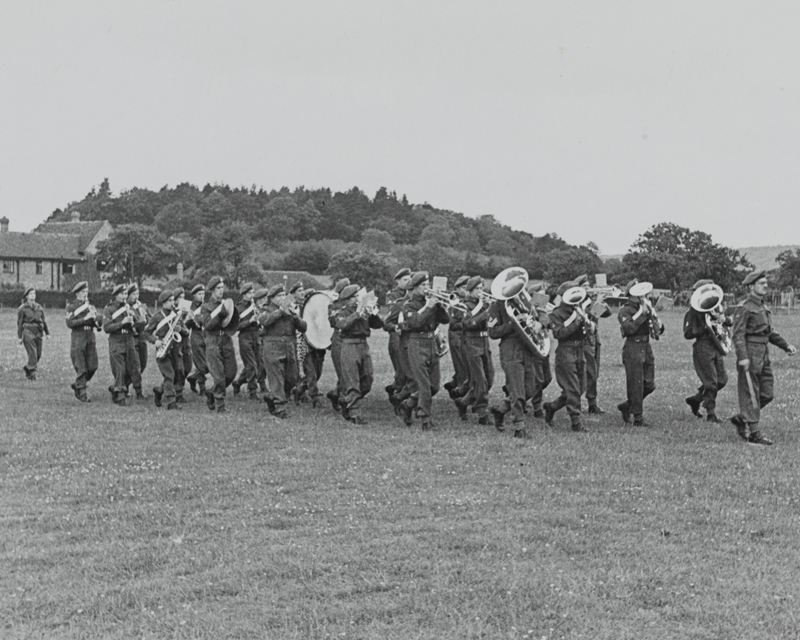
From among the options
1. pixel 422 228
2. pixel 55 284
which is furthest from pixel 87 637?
pixel 422 228

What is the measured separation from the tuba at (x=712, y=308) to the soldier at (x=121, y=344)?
9653 millimetres

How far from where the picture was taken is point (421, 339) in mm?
13617

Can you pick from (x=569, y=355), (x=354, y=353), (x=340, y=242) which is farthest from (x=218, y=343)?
(x=340, y=242)

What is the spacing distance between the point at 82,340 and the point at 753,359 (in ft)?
38.7

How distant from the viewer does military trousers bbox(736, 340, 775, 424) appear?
39.3 ft

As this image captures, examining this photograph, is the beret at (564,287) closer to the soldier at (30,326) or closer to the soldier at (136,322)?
the soldier at (136,322)

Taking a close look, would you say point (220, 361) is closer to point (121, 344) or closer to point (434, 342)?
point (121, 344)

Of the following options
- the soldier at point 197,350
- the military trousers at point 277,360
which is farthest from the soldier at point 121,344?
the military trousers at point 277,360

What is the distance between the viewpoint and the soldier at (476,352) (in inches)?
555

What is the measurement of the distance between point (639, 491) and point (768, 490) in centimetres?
134

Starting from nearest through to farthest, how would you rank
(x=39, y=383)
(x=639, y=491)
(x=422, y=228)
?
(x=639, y=491) → (x=39, y=383) → (x=422, y=228)

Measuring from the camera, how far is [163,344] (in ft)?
53.3

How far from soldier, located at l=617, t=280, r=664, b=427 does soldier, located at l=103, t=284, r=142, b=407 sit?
864 centimetres

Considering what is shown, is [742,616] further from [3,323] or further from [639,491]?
[3,323]
